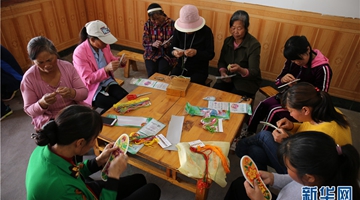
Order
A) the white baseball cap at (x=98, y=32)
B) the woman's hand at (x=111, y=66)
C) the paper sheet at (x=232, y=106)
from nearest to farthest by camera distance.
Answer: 1. the paper sheet at (x=232, y=106)
2. the white baseball cap at (x=98, y=32)
3. the woman's hand at (x=111, y=66)

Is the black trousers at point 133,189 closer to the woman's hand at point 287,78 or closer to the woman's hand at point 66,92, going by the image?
the woman's hand at point 66,92

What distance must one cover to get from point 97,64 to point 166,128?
1183mm

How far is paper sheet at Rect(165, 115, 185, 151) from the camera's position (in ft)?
6.31

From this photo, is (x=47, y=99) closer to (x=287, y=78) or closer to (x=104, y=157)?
(x=104, y=157)

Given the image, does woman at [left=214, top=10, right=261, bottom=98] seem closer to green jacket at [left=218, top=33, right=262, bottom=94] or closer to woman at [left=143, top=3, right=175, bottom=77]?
green jacket at [left=218, top=33, right=262, bottom=94]

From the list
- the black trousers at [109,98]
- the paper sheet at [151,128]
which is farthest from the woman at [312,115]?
the black trousers at [109,98]

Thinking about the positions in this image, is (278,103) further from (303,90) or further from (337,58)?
(337,58)

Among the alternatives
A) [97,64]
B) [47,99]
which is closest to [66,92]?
[47,99]

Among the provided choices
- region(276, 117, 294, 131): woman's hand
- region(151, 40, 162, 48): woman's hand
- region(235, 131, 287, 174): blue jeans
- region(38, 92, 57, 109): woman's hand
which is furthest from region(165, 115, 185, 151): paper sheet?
region(151, 40, 162, 48): woman's hand

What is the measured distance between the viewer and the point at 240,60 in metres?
2.93

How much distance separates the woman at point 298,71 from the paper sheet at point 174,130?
94cm

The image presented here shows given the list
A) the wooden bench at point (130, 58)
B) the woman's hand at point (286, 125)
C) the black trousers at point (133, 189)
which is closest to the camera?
the black trousers at point (133, 189)

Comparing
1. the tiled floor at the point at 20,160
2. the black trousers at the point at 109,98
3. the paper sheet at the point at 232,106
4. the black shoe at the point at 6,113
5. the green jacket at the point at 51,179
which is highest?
the green jacket at the point at 51,179

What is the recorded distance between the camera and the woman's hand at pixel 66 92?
2.00m
